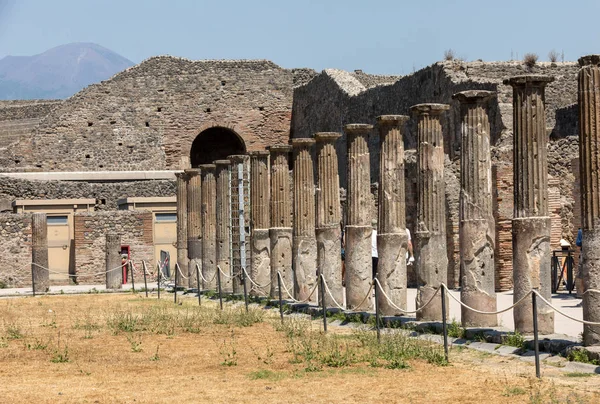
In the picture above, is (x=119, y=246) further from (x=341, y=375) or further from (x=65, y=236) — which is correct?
(x=341, y=375)

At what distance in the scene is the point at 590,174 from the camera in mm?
13094

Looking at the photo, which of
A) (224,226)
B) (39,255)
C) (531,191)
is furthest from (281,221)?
(531,191)

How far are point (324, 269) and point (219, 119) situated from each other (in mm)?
24620

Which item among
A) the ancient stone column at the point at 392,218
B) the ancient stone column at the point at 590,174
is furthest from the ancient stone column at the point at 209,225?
the ancient stone column at the point at 590,174

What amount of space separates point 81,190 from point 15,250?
389 cm

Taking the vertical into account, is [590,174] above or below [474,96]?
below

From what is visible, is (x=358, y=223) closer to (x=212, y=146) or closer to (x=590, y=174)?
(x=590, y=174)

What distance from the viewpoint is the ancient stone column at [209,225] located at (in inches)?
1128

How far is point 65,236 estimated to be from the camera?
3469 cm

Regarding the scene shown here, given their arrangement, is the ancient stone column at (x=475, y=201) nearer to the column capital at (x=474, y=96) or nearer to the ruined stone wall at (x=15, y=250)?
the column capital at (x=474, y=96)

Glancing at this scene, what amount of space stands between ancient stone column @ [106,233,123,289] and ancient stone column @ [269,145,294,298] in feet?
25.8

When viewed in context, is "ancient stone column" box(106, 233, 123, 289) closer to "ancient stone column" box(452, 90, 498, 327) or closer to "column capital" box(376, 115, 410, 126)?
"column capital" box(376, 115, 410, 126)

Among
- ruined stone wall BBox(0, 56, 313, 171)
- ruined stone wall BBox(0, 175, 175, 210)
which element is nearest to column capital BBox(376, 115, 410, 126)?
ruined stone wall BBox(0, 175, 175, 210)

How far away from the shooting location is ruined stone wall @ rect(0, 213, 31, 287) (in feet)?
110
